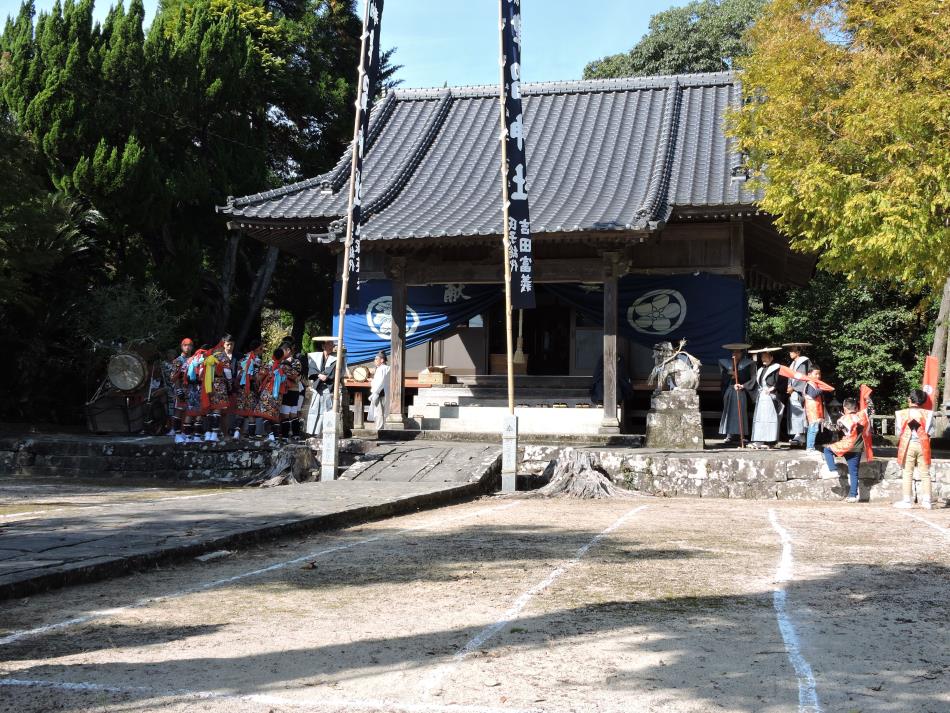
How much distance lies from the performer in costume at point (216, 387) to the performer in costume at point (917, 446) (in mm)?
9289

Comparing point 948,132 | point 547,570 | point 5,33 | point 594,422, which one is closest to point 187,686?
point 547,570

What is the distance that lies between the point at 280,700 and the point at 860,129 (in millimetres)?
9984

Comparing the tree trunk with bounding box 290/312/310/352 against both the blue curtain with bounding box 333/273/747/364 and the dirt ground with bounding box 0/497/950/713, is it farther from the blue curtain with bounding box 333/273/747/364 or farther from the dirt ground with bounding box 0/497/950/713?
the dirt ground with bounding box 0/497/950/713

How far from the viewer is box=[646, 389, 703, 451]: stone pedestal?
1382 centimetres

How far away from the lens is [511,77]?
1216cm

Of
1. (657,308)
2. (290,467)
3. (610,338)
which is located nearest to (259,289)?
(657,308)

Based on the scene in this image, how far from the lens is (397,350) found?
15766 mm

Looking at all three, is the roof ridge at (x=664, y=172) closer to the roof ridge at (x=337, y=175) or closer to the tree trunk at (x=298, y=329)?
the roof ridge at (x=337, y=175)

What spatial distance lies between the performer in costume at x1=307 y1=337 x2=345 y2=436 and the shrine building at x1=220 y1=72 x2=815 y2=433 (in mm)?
1307

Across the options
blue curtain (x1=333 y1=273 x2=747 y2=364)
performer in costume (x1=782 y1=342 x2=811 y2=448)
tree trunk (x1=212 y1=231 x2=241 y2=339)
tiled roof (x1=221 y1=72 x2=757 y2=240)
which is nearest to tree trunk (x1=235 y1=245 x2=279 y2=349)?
tree trunk (x1=212 y1=231 x2=241 y2=339)

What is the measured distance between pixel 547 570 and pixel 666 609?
1.31 metres

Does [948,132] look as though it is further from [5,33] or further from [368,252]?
[5,33]

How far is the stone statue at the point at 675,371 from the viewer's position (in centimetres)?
1396

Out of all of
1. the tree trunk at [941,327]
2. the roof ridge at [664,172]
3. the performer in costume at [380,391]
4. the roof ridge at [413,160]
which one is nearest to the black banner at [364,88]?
the performer in costume at [380,391]
